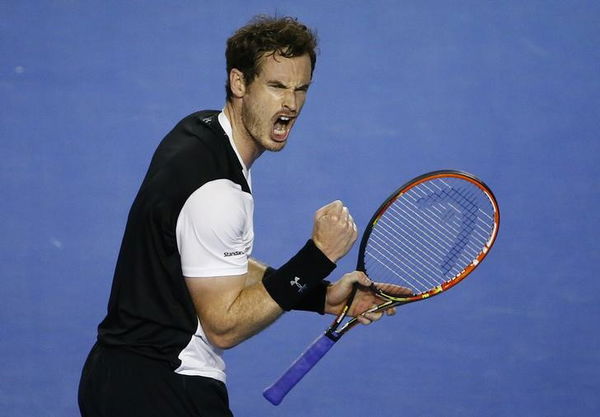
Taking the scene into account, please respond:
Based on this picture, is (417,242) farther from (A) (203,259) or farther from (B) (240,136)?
(A) (203,259)

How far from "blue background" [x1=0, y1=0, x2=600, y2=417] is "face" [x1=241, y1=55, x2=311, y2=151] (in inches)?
74.6

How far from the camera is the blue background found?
187 inches

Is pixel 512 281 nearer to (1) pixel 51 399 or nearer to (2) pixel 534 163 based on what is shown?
(2) pixel 534 163

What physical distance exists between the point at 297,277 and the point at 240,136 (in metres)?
0.42

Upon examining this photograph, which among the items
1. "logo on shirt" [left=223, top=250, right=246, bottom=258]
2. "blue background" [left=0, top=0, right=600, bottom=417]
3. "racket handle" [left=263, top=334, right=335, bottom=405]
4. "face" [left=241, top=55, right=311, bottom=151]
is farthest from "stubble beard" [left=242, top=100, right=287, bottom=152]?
"blue background" [left=0, top=0, right=600, bottom=417]

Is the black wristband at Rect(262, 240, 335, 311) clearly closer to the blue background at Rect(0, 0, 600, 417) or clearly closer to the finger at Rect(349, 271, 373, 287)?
the finger at Rect(349, 271, 373, 287)

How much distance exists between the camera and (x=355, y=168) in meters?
5.48

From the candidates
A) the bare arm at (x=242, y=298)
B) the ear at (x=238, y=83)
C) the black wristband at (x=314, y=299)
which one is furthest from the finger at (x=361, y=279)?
the ear at (x=238, y=83)

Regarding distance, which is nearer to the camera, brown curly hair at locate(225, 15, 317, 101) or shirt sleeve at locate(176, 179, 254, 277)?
shirt sleeve at locate(176, 179, 254, 277)

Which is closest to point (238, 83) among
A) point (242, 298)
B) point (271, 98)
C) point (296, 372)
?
point (271, 98)

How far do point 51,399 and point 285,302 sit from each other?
2.11m

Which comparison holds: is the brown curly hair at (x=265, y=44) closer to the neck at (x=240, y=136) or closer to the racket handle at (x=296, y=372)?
the neck at (x=240, y=136)

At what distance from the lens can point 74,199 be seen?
5.43m

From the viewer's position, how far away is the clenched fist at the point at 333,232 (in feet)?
9.39
